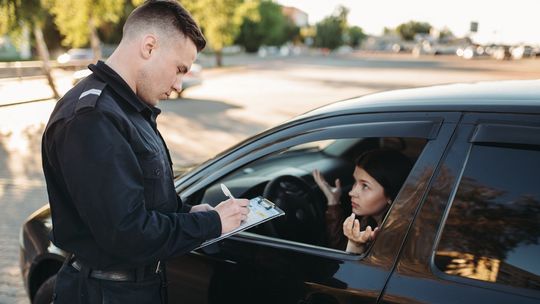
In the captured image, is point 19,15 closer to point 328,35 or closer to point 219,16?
point 219,16

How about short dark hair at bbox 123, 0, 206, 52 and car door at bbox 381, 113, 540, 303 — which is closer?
car door at bbox 381, 113, 540, 303

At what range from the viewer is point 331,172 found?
119 inches

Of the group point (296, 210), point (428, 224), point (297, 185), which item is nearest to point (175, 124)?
point (297, 185)

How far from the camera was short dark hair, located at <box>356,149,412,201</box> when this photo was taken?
211 cm

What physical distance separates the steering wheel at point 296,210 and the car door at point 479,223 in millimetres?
824

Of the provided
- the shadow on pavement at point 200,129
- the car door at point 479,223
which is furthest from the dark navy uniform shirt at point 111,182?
the shadow on pavement at point 200,129

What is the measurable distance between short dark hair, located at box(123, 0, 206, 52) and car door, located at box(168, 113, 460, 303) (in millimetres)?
640

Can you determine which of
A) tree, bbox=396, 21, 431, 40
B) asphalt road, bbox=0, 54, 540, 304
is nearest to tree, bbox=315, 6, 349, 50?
tree, bbox=396, 21, 431, 40

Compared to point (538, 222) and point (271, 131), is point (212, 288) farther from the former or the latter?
point (538, 222)

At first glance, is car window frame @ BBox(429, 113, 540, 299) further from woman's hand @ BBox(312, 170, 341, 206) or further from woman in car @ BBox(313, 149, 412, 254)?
woman's hand @ BBox(312, 170, 341, 206)

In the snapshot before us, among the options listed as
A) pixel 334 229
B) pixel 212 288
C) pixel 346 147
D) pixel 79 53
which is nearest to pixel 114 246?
pixel 212 288

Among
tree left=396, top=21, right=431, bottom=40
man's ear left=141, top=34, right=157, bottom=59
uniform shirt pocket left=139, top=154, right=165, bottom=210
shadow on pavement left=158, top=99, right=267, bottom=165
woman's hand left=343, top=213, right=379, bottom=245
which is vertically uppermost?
tree left=396, top=21, right=431, bottom=40

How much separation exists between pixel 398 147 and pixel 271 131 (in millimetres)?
1482

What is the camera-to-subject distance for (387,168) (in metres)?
2.13
